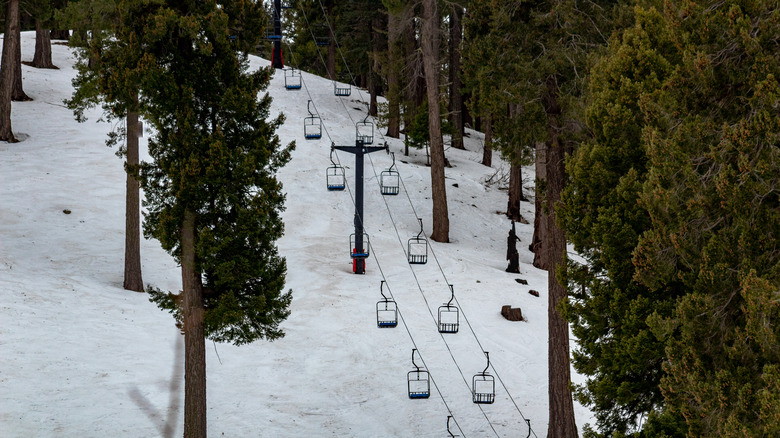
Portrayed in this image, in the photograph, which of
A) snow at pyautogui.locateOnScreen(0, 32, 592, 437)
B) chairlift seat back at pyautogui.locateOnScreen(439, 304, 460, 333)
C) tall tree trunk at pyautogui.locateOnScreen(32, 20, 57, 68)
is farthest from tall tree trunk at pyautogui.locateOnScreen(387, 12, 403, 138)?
tall tree trunk at pyautogui.locateOnScreen(32, 20, 57, 68)

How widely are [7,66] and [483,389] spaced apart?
61.8 feet

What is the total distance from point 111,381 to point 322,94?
81.5 feet

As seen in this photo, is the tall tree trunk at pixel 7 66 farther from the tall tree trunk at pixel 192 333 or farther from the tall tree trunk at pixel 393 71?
the tall tree trunk at pixel 192 333

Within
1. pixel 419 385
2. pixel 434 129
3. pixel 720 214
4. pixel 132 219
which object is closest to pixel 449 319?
pixel 419 385

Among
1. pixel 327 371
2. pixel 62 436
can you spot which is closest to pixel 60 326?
pixel 62 436

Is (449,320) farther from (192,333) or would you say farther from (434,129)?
(192,333)

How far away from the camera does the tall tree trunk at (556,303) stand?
1414cm

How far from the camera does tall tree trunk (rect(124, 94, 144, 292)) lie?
19.1 m

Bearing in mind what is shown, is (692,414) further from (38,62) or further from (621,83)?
(38,62)

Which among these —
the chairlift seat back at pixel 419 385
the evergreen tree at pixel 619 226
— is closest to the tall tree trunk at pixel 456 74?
the chairlift seat back at pixel 419 385

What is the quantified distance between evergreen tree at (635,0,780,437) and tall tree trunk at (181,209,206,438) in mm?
6669

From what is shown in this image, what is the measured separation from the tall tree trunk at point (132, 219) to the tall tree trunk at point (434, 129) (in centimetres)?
932

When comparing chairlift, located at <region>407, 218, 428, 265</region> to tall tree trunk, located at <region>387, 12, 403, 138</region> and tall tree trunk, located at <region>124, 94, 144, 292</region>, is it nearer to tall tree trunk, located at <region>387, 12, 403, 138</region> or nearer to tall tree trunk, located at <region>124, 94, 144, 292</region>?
tall tree trunk, located at <region>124, 94, 144, 292</region>

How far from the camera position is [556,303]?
46.3 ft
